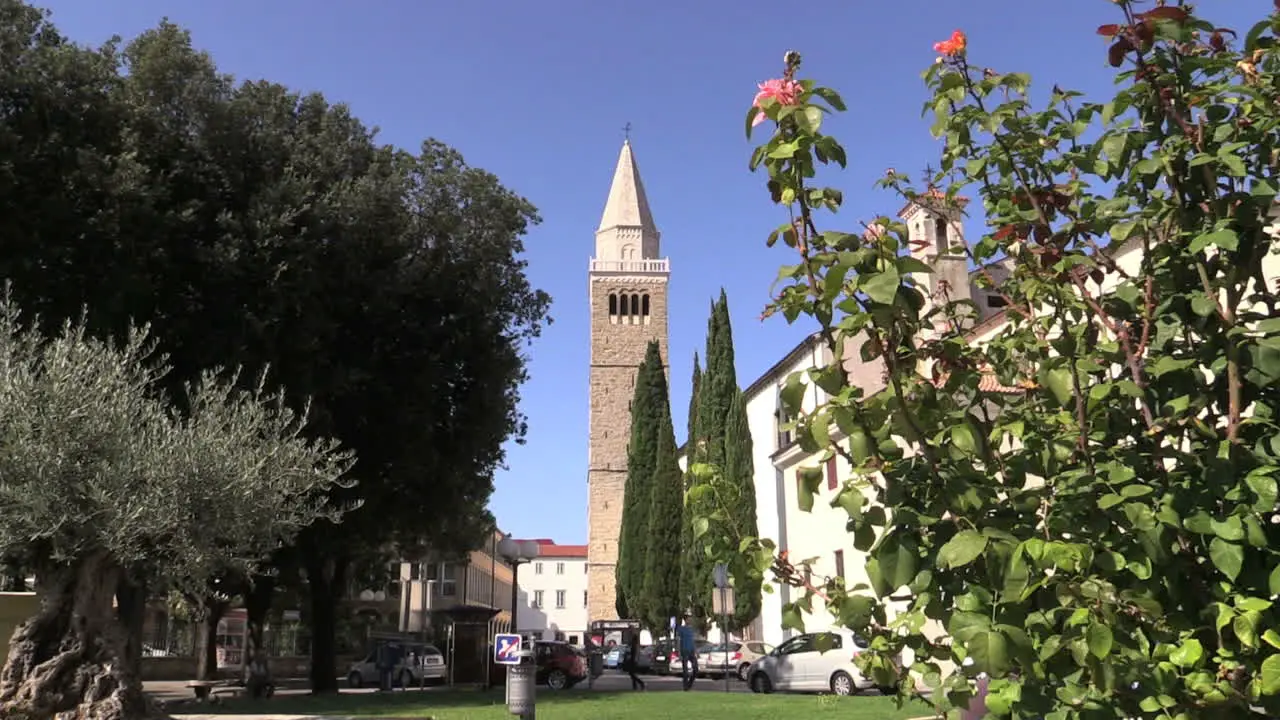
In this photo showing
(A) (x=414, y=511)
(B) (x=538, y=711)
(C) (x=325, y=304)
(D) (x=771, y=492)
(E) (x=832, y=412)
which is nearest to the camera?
(E) (x=832, y=412)

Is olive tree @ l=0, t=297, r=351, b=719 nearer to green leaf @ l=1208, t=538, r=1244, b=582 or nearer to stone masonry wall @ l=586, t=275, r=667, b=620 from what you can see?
green leaf @ l=1208, t=538, r=1244, b=582

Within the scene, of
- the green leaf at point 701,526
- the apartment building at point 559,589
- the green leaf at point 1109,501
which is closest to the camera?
the green leaf at point 1109,501

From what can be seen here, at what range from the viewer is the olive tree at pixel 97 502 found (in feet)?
39.0

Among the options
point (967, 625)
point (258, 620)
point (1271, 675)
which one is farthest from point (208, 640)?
point (1271, 675)

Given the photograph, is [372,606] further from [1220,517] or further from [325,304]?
[1220,517]

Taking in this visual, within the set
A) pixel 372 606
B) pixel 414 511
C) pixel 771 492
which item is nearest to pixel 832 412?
pixel 414 511

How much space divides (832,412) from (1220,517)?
3.19 ft

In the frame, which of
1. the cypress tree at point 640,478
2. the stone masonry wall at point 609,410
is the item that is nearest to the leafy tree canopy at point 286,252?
the cypress tree at point 640,478

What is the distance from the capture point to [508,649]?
480 inches

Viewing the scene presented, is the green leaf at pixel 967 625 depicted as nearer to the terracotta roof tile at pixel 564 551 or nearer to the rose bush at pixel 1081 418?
the rose bush at pixel 1081 418

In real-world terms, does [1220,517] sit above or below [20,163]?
below

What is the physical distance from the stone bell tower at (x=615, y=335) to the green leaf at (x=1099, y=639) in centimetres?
6687

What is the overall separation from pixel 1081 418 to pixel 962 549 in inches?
29.3

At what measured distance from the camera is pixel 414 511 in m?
23.9
